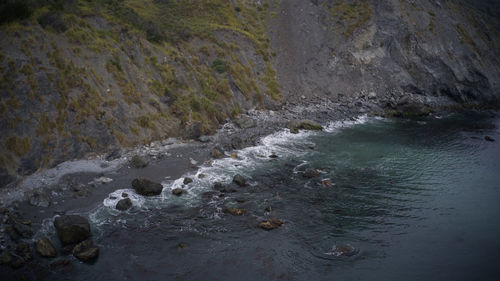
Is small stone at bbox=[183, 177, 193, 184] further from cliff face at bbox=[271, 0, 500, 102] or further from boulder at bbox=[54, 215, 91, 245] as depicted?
cliff face at bbox=[271, 0, 500, 102]

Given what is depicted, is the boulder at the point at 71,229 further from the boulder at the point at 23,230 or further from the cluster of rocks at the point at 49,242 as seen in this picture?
the boulder at the point at 23,230

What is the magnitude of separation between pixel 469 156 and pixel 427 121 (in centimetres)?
1645

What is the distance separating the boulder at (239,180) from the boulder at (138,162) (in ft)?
26.3

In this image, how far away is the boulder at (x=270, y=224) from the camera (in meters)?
20.5

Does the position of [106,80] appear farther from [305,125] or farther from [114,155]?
[305,125]

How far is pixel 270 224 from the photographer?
20.7 meters

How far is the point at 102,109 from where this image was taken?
30.4 meters

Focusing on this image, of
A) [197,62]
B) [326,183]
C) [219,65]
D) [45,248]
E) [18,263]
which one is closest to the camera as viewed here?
[18,263]

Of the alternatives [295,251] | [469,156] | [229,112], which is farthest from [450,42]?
[295,251]

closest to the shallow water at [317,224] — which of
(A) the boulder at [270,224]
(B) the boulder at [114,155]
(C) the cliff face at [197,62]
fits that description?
(A) the boulder at [270,224]

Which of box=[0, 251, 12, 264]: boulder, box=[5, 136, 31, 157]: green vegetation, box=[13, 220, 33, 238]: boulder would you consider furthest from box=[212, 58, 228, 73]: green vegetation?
box=[0, 251, 12, 264]: boulder

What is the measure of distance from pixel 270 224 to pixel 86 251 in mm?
10667

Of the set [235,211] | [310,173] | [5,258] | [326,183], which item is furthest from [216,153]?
[5,258]

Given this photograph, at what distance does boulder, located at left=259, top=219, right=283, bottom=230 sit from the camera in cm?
2048
